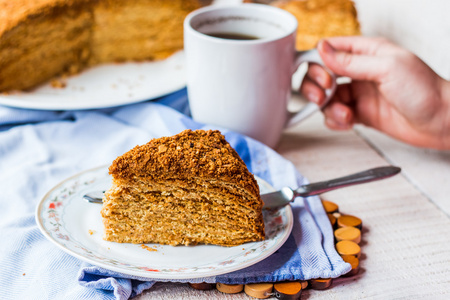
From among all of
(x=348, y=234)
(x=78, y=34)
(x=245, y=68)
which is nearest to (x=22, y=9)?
(x=78, y=34)

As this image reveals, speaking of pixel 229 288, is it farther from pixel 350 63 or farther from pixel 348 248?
pixel 350 63

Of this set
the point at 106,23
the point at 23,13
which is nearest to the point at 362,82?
the point at 106,23

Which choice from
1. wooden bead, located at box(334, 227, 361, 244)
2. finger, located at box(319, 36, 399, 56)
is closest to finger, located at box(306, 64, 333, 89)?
finger, located at box(319, 36, 399, 56)

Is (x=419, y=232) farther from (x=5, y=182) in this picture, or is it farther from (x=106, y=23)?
(x=106, y=23)

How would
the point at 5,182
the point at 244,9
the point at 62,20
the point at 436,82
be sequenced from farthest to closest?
the point at 62,20 → the point at 244,9 → the point at 436,82 → the point at 5,182

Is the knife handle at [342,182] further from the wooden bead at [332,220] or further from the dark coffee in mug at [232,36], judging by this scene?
the dark coffee in mug at [232,36]

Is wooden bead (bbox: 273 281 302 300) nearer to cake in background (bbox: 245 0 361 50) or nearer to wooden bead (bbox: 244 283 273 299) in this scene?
wooden bead (bbox: 244 283 273 299)
